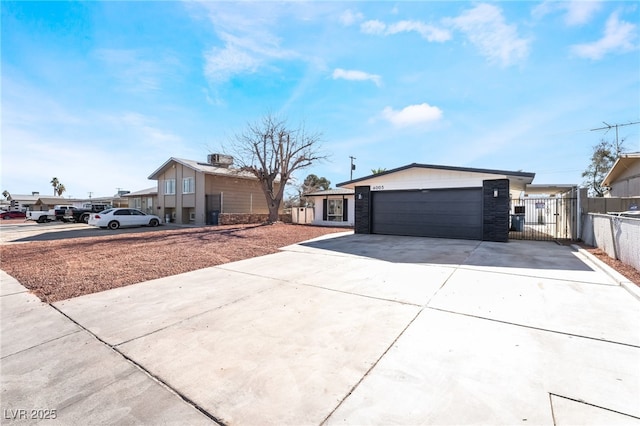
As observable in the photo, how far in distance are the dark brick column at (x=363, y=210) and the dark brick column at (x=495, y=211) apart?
5.34 metres

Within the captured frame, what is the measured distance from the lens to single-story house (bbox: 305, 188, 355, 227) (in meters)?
21.2

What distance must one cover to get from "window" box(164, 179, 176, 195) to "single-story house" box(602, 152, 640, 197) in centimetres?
3069

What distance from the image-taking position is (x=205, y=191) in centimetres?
2222

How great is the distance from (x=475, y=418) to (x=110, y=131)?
64.7ft

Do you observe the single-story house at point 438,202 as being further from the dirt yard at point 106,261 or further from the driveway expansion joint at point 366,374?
the driveway expansion joint at point 366,374

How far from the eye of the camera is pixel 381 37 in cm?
916

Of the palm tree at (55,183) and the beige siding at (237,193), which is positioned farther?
the palm tree at (55,183)

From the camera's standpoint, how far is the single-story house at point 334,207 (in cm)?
2117

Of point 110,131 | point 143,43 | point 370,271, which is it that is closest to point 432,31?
point 370,271

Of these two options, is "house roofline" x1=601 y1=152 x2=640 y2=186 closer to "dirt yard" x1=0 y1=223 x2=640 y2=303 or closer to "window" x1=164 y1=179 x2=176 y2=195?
"dirt yard" x1=0 y1=223 x2=640 y2=303

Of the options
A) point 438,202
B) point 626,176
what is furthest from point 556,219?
point 626,176

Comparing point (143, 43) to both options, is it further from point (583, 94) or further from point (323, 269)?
point (583, 94)

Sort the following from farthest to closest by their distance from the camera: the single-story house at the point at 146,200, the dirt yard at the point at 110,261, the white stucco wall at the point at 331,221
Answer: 1. the single-story house at the point at 146,200
2. the white stucco wall at the point at 331,221
3. the dirt yard at the point at 110,261

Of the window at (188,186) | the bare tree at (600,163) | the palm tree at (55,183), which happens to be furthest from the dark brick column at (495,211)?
the palm tree at (55,183)
